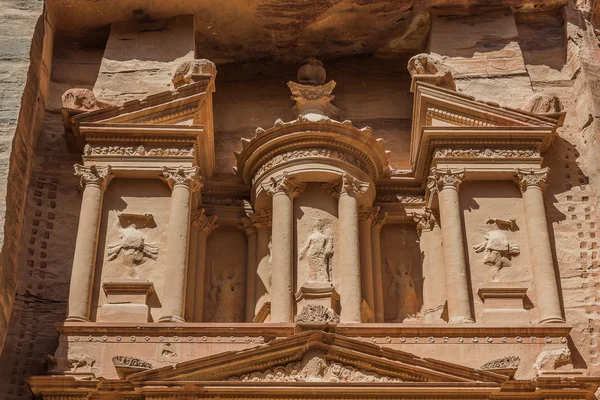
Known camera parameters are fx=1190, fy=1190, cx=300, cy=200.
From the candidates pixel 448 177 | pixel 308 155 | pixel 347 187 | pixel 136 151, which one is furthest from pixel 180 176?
pixel 448 177

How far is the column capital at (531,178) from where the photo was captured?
54.0 feet

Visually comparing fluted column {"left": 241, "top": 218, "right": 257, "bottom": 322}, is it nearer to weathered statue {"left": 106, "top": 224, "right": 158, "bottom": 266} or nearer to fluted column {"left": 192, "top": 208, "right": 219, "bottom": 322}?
fluted column {"left": 192, "top": 208, "right": 219, "bottom": 322}

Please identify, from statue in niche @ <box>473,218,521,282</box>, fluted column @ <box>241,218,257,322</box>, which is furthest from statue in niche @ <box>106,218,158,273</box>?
statue in niche @ <box>473,218,521,282</box>

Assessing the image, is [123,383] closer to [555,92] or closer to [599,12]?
[555,92]

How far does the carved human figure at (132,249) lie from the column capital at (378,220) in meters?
3.32

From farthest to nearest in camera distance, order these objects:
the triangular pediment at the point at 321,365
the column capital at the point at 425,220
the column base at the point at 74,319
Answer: the column capital at the point at 425,220 < the column base at the point at 74,319 < the triangular pediment at the point at 321,365

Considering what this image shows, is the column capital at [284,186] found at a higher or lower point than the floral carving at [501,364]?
higher

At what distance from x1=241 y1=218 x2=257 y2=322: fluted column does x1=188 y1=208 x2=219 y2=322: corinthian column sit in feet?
1.56

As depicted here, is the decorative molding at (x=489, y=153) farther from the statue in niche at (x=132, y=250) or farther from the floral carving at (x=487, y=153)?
the statue in niche at (x=132, y=250)

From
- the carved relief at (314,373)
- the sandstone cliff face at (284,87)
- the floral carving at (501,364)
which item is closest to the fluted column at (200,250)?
the sandstone cliff face at (284,87)

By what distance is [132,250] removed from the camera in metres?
15.9

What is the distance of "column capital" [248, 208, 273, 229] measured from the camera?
17078 millimetres

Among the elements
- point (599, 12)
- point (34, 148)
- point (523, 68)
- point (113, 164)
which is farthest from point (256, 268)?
point (599, 12)

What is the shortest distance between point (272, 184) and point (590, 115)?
483cm
